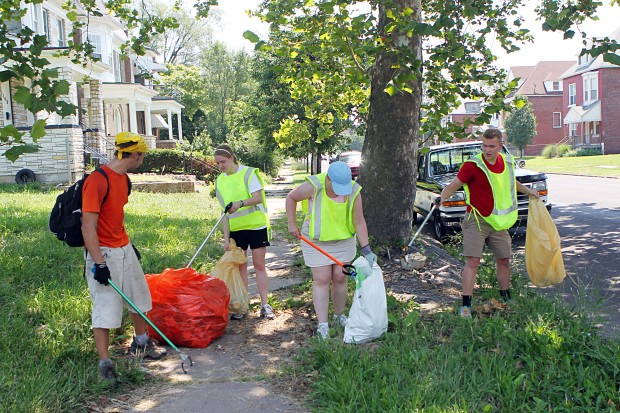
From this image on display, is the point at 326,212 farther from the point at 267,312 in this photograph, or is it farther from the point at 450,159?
the point at 450,159

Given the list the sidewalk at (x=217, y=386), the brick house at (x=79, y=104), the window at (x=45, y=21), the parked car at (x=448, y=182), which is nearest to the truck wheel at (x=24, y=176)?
the brick house at (x=79, y=104)

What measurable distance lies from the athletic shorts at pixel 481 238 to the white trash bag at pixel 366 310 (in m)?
1.23

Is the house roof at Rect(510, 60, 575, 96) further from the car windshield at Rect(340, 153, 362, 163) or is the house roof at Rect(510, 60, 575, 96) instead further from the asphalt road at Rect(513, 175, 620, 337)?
the asphalt road at Rect(513, 175, 620, 337)

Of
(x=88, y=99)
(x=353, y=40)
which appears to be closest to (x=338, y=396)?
(x=353, y=40)

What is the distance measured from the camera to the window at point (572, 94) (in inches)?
2183

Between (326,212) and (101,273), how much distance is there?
1.89m

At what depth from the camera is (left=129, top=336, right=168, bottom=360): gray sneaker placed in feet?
16.3

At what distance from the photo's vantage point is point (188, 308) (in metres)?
5.23

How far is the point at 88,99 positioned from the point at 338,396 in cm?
2663

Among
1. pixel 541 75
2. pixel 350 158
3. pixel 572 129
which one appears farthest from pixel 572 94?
pixel 350 158

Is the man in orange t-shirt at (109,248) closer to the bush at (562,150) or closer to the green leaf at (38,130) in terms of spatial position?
the green leaf at (38,130)

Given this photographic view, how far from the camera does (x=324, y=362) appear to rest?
4609mm

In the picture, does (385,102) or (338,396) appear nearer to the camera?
(338,396)

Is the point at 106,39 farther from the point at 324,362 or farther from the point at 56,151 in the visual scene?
the point at 324,362
